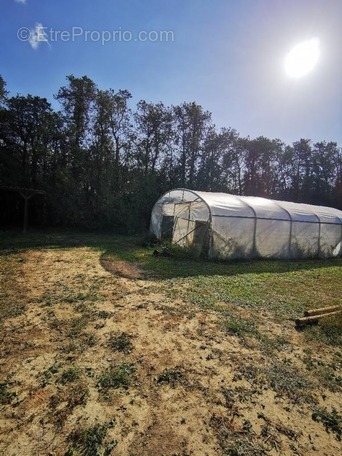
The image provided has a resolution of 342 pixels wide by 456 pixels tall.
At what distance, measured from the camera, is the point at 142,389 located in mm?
3080

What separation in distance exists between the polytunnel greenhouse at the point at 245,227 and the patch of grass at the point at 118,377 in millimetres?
7543

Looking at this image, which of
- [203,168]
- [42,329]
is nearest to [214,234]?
[42,329]

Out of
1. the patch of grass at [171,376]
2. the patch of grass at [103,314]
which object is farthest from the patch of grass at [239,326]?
the patch of grass at [103,314]

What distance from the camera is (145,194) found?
2050 cm

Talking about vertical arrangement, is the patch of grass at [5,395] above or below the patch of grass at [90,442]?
above

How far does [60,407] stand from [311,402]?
2882 millimetres

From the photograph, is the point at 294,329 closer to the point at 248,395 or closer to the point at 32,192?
the point at 248,395

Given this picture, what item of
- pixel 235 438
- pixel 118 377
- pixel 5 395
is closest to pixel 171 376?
pixel 118 377

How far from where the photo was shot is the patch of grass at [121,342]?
3904 mm

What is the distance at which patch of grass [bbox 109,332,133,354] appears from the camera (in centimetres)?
390

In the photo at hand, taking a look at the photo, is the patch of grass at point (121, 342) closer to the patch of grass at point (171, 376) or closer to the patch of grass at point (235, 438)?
the patch of grass at point (171, 376)

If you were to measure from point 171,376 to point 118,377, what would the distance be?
69 centimetres

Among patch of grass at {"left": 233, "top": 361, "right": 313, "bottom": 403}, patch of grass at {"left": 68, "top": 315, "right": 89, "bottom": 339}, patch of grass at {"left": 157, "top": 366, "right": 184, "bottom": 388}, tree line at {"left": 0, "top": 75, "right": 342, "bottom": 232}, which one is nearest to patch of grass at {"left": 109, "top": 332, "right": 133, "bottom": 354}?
patch of grass at {"left": 68, "top": 315, "right": 89, "bottom": 339}

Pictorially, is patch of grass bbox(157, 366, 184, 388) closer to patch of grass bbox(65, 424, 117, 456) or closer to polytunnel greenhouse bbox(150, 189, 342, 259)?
patch of grass bbox(65, 424, 117, 456)
